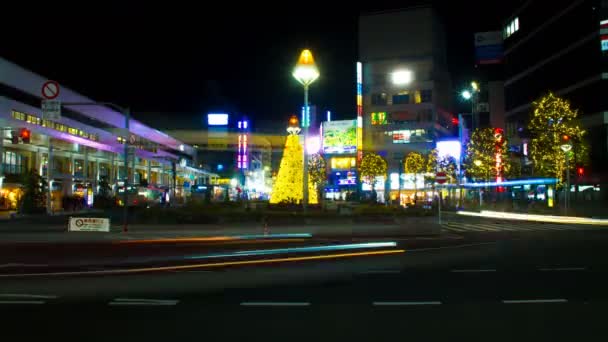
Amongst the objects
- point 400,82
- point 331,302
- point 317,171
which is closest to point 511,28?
point 400,82

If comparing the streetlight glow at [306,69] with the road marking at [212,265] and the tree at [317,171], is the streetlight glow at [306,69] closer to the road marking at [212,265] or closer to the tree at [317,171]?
the road marking at [212,265]

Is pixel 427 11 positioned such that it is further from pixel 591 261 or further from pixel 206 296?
pixel 206 296

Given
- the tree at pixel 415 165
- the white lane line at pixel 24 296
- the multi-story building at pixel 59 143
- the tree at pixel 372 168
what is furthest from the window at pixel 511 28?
the white lane line at pixel 24 296

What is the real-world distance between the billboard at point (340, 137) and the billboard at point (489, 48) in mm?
27102

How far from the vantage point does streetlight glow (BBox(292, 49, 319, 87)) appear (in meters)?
32.2

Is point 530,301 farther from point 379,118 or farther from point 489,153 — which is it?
point 379,118

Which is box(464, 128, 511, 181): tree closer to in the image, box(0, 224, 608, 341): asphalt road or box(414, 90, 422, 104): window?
box(414, 90, 422, 104): window

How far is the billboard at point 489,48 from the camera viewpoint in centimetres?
9869

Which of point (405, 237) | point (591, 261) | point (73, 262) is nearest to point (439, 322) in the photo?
point (591, 261)

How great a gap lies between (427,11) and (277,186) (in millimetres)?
70305

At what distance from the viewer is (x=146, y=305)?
31.5 feet

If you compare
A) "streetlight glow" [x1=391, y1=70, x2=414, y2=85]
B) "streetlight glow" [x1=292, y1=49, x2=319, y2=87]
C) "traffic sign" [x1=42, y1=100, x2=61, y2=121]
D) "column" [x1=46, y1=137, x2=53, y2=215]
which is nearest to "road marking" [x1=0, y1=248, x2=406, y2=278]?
"traffic sign" [x1=42, y1=100, x2=61, y2=121]

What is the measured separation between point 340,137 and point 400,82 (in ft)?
50.6

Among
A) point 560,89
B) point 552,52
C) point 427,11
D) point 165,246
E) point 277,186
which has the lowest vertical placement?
point 165,246
